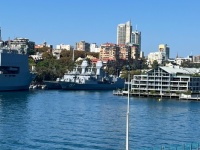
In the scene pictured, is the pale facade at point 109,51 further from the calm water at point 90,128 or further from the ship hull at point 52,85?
the calm water at point 90,128

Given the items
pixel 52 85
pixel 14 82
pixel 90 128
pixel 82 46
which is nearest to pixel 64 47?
pixel 82 46

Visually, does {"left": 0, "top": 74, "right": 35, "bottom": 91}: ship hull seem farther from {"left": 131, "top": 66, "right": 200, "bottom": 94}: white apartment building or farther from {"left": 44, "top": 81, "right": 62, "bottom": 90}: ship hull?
{"left": 131, "top": 66, "right": 200, "bottom": 94}: white apartment building

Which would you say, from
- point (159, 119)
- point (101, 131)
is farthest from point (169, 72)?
point (101, 131)

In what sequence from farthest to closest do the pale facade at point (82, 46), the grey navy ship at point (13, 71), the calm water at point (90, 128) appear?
the pale facade at point (82, 46) → the grey navy ship at point (13, 71) → the calm water at point (90, 128)

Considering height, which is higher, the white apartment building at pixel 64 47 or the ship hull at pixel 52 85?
the white apartment building at pixel 64 47

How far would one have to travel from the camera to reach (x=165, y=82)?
64.1 metres

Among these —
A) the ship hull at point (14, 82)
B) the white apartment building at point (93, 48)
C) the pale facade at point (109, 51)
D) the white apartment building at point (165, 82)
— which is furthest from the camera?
the white apartment building at point (93, 48)

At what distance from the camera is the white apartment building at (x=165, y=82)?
63469mm

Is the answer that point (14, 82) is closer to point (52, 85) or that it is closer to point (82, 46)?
point (52, 85)

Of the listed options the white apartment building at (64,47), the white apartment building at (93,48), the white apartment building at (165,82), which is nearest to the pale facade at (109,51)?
the white apartment building at (64,47)

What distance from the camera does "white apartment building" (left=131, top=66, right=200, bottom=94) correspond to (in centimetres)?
6347

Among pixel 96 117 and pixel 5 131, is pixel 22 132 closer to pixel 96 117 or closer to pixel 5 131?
pixel 5 131

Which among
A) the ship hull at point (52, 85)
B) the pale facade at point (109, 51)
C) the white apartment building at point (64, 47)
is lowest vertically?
the ship hull at point (52, 85)

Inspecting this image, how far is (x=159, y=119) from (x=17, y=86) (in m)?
37.2
